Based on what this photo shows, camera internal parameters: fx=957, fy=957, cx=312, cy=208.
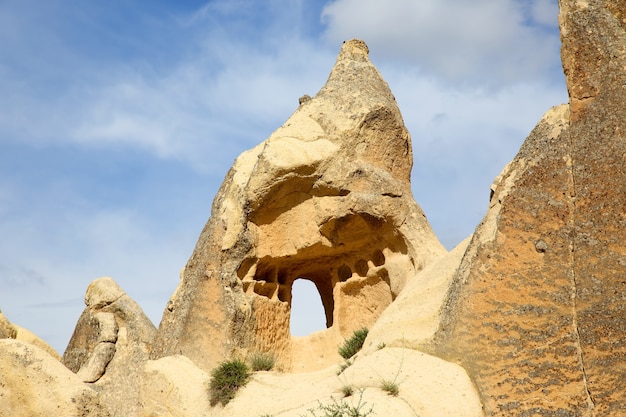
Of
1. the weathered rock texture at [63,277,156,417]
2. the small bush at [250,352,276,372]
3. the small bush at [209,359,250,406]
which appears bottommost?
the small bush at [209,359,250,406]

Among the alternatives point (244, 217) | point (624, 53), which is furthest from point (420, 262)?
point (624, 53)

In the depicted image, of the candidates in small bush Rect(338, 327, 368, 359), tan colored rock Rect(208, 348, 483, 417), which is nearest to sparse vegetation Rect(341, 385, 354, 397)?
tan colored rock Rect(208, 348, 483, 417)

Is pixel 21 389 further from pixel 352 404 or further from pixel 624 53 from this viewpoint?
pixel 624 53

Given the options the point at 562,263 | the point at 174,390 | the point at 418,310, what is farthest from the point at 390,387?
the point at 174,390

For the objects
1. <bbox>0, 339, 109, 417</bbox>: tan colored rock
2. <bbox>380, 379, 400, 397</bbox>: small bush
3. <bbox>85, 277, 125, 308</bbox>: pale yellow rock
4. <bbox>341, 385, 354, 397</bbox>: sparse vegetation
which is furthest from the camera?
<bbox>85, 277, 125, 308</bbox>: pale yellow rock

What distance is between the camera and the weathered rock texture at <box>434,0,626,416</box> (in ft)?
34.7

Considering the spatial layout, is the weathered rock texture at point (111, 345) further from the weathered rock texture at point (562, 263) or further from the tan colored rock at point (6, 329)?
the weathered rock texture at point (562, 263)

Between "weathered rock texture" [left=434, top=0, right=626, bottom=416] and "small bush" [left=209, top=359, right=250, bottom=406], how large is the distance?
130 inches

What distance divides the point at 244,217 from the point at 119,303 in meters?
4.84

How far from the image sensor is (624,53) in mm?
11430

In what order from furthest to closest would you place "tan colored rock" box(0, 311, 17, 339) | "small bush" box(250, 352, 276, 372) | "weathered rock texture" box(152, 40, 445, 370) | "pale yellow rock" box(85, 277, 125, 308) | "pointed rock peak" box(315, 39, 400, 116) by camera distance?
"pale yellow rock" box(85, 277, 125, 308)
"tan colored rock" box(0, 311, 17, 339)
"pointed rock peak" box(315, 39, 400, 116)
"weathered rock texture" box(152, 40, 445, 370)
"small bush" box(250, 352, 276, 372)

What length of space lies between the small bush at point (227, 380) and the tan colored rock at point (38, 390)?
62.8 inches

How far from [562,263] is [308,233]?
627 centimetres

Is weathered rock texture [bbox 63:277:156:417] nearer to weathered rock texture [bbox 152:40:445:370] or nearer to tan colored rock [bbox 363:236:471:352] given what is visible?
weathered rock texture [bbox 152:40:445:370]
